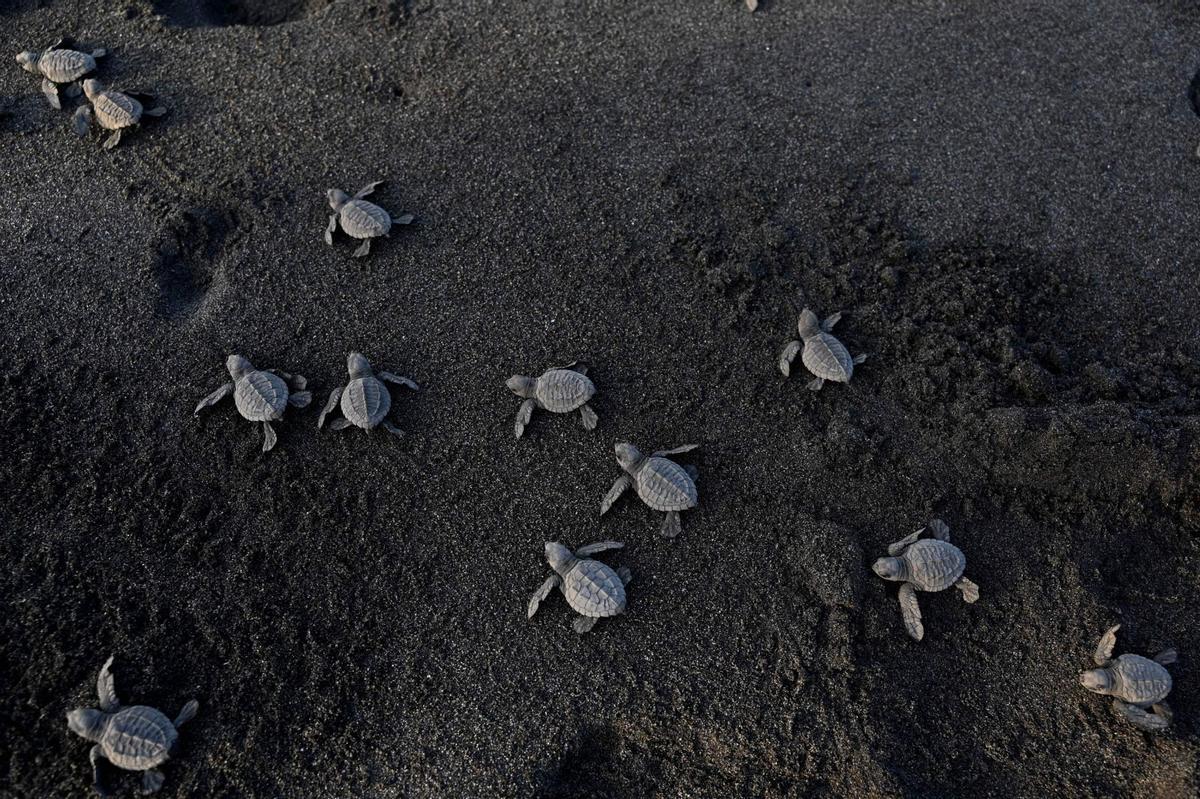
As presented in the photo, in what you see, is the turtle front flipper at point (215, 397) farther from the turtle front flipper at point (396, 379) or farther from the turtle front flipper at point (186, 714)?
the turtle front flipper at point (186, 714)

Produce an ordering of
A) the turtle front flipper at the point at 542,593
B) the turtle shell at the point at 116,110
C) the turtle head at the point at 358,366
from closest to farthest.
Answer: the turtle front flipper at the point at 542,593
the turtle head at the point at 358,366
the turtle shell at the point at 116,110

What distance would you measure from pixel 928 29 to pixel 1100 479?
2.98 m

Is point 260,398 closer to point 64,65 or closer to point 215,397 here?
point 215,397

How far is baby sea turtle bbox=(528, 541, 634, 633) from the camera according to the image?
10.1 feet

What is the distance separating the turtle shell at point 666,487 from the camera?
3.28 meters

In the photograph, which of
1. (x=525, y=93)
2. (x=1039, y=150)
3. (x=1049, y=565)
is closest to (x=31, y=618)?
(x=525, y=93)

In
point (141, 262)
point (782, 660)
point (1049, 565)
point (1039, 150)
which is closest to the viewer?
point (782, 660)

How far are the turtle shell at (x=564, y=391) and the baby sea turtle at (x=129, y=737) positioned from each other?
1.98 metres

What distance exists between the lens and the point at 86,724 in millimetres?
2887

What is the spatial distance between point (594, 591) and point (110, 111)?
382 centimetres

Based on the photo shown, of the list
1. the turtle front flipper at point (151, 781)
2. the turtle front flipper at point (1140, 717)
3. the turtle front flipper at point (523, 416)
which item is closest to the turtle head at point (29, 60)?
the turtle front flipper at point (523, 416)

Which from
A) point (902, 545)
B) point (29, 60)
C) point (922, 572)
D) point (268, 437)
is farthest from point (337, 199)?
point (922, 572)

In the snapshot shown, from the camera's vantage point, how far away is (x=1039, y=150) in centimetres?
432

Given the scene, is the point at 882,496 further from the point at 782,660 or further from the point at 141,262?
the point at 141,262
